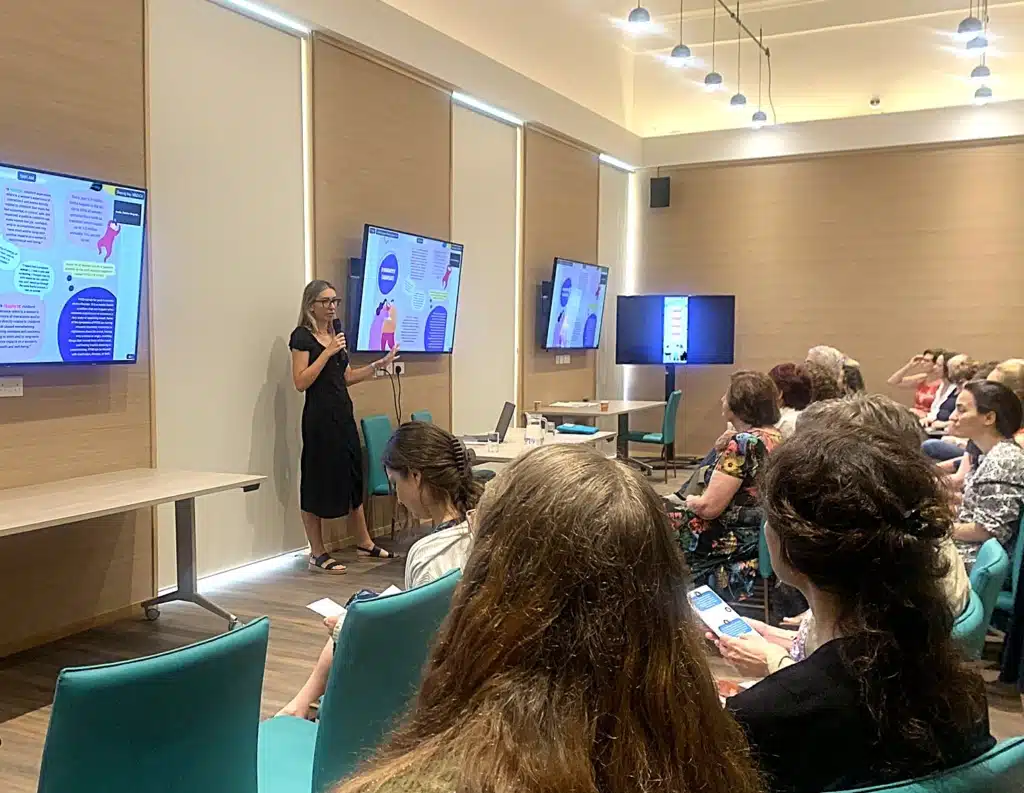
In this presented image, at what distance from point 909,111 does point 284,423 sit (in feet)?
21.8

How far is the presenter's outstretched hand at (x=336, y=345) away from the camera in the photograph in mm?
5059

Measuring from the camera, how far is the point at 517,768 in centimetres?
77

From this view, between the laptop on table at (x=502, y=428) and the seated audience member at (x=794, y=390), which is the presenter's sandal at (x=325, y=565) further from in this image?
the seated audience member at (x=794, y=390)

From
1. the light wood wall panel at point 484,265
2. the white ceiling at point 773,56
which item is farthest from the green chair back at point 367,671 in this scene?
the white ceiling at point 773,56

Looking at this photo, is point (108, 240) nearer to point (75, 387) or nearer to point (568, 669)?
point (75, 387)

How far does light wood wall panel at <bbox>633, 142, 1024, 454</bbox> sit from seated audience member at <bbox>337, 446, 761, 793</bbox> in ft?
28.0

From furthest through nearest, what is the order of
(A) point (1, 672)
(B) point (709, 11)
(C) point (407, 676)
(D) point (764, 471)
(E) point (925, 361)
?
(B) point (709, 11) < (E) point (925, 361) < (A) point (1, 672) < (C) point (407, 676) < (D) point (764, 471)

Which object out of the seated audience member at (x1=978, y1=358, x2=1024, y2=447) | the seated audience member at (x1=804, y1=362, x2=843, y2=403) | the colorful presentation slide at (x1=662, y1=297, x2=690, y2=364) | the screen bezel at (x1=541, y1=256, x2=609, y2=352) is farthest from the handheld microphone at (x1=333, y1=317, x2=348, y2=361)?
the colorful presentation slide at (x1=662, y1=297, x2=690, y2=364)

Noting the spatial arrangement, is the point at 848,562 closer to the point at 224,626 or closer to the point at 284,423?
the point at 224,626

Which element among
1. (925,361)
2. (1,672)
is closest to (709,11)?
(925,361)

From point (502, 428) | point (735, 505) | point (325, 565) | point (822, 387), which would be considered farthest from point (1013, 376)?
point (325, 565)

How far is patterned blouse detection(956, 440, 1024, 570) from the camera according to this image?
3492mm

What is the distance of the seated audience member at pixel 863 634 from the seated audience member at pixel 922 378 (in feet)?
21.2

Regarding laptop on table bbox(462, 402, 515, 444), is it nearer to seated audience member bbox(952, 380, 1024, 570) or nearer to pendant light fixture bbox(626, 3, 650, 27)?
seated audience member bbox(952, 380, 1024, 570)
